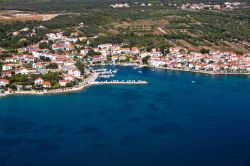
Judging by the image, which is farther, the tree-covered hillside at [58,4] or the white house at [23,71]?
the tree-covered hillside at [58,4]

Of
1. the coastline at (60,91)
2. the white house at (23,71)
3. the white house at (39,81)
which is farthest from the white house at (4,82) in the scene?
the white house at (23,71)

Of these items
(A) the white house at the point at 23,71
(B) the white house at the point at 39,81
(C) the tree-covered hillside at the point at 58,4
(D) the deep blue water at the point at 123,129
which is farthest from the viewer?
(C) the tree-covered hillside at the point at 58,4

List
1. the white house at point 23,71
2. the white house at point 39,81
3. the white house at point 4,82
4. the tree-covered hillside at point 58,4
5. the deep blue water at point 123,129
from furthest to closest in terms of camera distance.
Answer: the tree-covered hillside at point 58,4, the white house at point 23,71, the white house at point 39,81, the white house at point 4,82, the deep blue water at point 123,129

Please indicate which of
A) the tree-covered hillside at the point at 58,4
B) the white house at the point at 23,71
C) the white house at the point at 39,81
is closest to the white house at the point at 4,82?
the white house at the point at 39,81

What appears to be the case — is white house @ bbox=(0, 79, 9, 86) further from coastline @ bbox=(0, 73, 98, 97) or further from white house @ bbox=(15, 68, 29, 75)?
white house @ bbox=(15, 68, 29, 75)

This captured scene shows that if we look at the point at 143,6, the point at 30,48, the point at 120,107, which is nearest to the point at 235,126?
the point at 120,107

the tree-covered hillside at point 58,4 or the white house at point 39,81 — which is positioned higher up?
the tree-covered hillside at point 58,4

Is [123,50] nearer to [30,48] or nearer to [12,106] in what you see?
[30,48]

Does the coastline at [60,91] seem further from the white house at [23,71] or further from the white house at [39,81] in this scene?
the white house at [23,71]

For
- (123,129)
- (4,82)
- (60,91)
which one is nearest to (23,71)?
(4,82)
